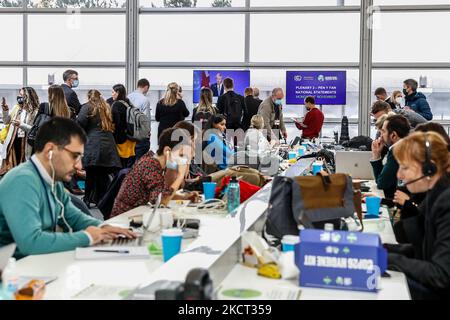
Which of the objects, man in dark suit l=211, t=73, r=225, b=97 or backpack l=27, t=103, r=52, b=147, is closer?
backpack l=27, t=103, r=52, b=147

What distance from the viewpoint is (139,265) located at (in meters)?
2.67

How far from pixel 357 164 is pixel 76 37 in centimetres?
785

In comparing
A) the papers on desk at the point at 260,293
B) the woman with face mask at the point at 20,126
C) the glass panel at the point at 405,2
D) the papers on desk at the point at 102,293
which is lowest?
the papers on desk at the point at 260,293

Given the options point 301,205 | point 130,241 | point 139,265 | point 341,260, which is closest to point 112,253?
point 139,265

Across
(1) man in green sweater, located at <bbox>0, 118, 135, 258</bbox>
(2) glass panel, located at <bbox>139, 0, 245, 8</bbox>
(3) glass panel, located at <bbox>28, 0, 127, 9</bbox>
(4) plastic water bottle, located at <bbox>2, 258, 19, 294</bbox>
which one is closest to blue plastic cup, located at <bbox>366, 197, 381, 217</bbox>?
(1) man in green sweater, located at <bbox>0, 118, 135, 258</bbox>

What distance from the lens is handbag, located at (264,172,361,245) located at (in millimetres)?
2941

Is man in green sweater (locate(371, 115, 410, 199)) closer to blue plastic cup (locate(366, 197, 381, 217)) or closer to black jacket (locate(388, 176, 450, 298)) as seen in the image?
blue plastic cup (locate(366, 197, 381, 217))

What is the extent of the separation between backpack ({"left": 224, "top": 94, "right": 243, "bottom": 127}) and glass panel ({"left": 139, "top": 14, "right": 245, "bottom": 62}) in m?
2.14

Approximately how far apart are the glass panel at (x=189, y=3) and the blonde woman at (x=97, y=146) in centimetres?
504

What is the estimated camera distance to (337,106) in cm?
1205

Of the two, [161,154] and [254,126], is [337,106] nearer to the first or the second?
[254,126]

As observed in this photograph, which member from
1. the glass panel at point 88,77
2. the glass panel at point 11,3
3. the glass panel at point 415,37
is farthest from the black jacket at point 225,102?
the glass panel at point 11,3

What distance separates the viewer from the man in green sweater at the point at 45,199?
2.82m

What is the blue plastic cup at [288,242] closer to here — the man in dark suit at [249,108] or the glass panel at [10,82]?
the man in dark suit at [249,108]
